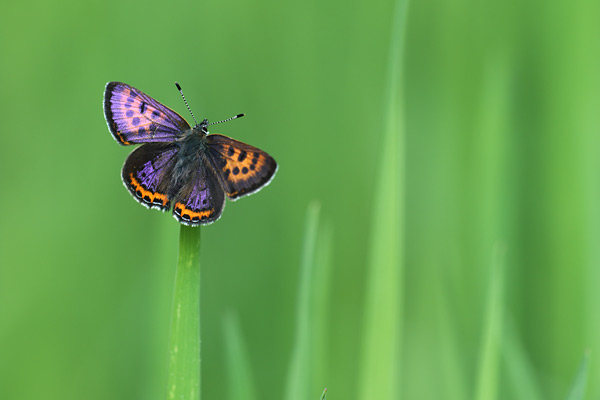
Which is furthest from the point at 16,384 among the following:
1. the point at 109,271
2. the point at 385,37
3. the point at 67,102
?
the point at 385,37

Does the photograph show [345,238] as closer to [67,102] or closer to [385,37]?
[385,37]

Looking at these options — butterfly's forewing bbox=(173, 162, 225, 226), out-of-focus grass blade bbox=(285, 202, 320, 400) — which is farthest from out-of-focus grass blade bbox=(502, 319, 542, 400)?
butterfly's forewing bbox=(173, 162, 225, 226)

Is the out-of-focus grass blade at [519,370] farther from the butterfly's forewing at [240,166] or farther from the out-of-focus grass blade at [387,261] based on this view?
the butterfly's forewing at [240,166]

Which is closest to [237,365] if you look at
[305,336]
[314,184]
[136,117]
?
[305,336]

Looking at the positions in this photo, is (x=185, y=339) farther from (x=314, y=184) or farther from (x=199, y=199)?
(x=314, y=184)

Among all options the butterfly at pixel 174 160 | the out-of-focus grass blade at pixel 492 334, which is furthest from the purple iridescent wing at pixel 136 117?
Answer: the out-of-focus grass blade at pixel 492 334

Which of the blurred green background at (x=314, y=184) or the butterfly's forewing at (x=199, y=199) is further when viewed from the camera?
the blurred green background at (x=314, y=184)

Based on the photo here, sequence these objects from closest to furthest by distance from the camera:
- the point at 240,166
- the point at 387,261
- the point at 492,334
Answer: the point at 492,334, the point at 387,261, the point at 240,166
